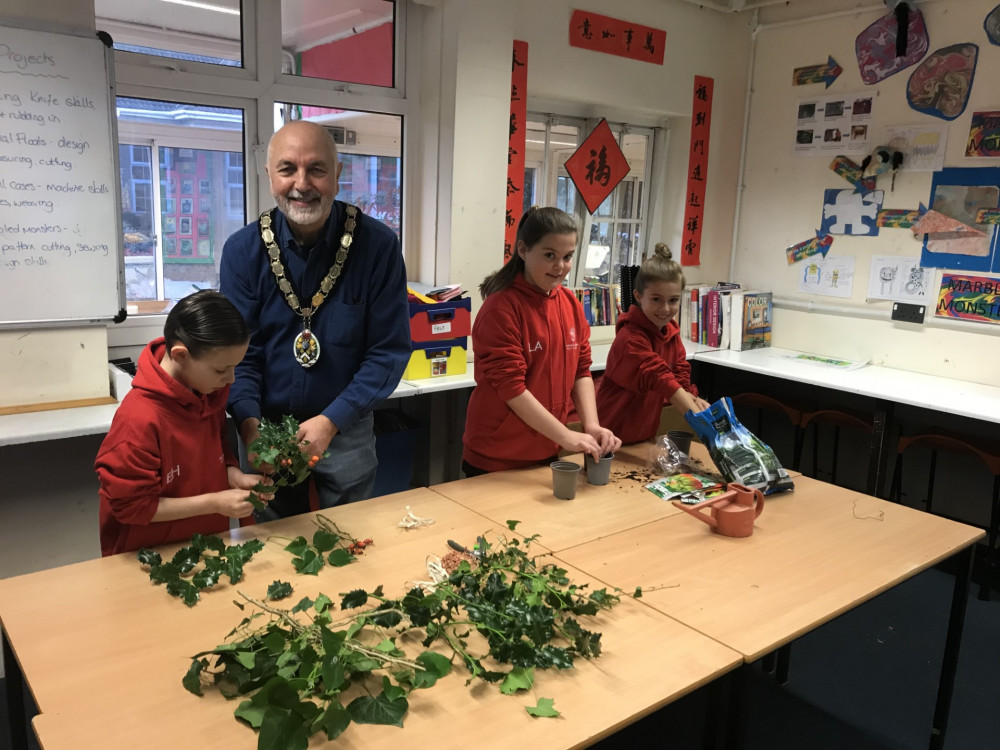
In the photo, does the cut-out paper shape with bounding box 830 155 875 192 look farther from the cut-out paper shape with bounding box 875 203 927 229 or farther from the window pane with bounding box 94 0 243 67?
the window pane with bounding box 94 0 243 67

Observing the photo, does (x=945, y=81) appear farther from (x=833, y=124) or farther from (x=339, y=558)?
(x=339, y=558)

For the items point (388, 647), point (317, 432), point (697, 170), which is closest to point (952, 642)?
point (388, 647)

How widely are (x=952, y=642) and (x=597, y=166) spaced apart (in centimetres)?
325

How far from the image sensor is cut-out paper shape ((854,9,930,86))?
13.3 feet

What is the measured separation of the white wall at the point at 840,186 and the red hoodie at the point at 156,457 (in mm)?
3714

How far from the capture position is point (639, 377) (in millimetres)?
2654

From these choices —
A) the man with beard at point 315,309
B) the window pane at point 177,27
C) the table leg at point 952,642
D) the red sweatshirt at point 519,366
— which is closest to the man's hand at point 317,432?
the man with beard at point 315,309

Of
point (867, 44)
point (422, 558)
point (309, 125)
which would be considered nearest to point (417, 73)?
point (309, 125)

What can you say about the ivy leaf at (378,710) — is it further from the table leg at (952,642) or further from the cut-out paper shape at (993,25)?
the cut-out paper shape at (993,25)

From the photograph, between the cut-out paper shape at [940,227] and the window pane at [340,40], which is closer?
the window pane at [340,40]

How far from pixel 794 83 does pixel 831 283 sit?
1.24 m

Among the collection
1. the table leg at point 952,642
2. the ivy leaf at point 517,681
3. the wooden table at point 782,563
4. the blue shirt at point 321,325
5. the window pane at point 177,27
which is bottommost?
the table leg at point 952,642

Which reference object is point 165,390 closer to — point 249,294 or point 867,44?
point 249,294

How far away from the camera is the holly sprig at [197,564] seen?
60.5 inches
